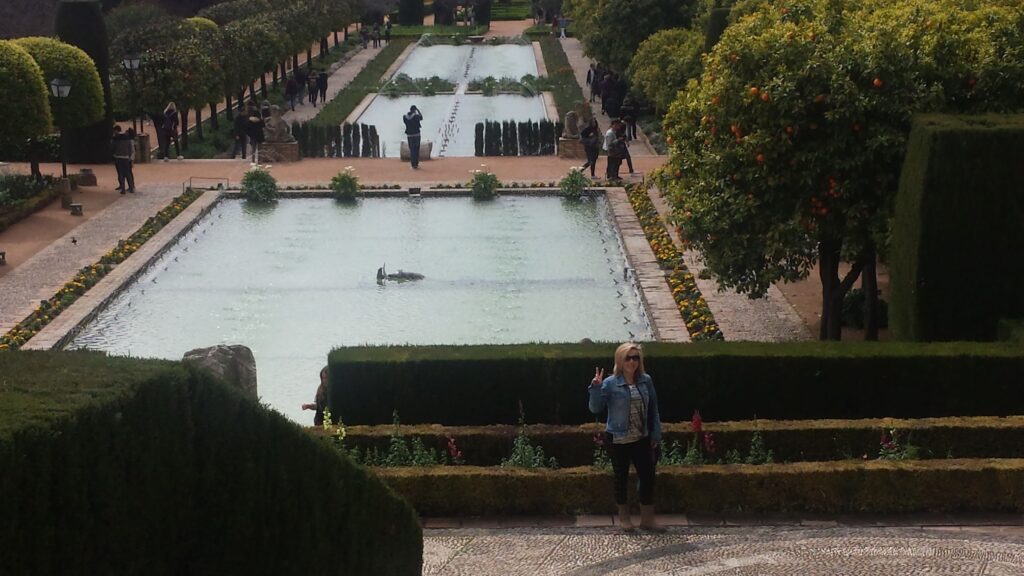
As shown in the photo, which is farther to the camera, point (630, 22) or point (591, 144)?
point (630, 22)

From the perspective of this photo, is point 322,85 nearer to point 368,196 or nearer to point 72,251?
point 368,196

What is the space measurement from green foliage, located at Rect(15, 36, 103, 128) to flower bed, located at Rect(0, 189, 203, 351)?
3.32m

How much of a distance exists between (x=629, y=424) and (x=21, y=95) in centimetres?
1837

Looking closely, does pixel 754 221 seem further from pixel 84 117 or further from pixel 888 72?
pixel 84 117

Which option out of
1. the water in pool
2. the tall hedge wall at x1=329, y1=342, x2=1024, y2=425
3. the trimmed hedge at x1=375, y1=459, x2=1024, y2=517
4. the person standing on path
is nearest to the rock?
the tall hedge wall at x1=329, y1=342, x2=1024, y2=425

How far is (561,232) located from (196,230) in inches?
223

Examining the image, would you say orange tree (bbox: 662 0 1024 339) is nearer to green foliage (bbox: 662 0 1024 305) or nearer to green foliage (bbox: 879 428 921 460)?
green foliage (bbox: 662 0 1024 305)

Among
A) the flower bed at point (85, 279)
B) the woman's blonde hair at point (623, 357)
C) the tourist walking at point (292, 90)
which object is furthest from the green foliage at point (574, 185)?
the woman's blonde hair at point (623, 357)

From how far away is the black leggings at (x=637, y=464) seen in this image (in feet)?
28.5

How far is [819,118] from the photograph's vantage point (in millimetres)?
13742

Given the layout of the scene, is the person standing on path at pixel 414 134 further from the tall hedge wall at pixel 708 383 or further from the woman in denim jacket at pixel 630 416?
the woman in denim jacket at pixel 630 416

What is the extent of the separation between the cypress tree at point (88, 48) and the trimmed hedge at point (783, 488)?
20613 millimetres

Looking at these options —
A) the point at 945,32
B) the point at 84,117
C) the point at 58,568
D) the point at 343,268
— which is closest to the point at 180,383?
the point at 58,568

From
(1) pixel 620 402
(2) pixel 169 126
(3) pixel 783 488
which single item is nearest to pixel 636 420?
(1) pixel 620 402
